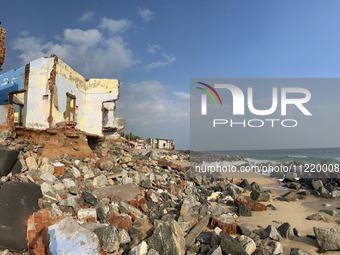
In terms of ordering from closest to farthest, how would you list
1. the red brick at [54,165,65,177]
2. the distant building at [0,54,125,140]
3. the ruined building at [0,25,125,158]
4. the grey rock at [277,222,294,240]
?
the grey rock at [277,222,294,240] < the red brick at [54,165,65,177] < the ruined building at [0,25,125,158] < the distant building at [0,54,125,140]

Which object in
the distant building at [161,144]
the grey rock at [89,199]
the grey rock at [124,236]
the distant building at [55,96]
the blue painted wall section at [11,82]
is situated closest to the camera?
the grey rock at [124,236]

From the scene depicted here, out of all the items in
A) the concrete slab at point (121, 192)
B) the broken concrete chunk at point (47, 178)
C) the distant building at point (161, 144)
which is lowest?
the concrete slab at point (121, 192)

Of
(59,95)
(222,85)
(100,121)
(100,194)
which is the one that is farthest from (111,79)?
(100,194)

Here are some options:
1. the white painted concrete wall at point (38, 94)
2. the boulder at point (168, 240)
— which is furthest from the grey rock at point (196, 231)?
the white painted concrete wall at point (38, 94)

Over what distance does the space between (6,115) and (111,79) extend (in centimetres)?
676

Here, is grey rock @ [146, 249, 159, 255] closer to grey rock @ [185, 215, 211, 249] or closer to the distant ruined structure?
grey rock @ [185, 215, 211, 249]

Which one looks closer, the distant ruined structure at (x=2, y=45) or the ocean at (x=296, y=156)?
the distant ruined structure at (x=2, y=45)

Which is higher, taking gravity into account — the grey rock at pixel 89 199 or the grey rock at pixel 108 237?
the grey rock at pixel 89 199

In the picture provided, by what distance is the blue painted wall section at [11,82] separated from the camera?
10.1 metres

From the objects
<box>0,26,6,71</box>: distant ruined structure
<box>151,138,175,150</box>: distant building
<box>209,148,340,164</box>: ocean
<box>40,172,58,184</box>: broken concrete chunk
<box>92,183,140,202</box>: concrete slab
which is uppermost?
<box>0,26,6,71</box>: distant ruined structure

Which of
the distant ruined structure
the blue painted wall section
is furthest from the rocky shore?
the blue painted wall section

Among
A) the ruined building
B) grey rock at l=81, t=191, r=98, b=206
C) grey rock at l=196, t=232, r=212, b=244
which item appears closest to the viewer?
grey rock at l=196, t=232, r=212, b=244

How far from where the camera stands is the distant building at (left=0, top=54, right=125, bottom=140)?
9.38m

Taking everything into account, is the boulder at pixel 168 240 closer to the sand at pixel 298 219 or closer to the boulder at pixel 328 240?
the sand at pixel 298 219
